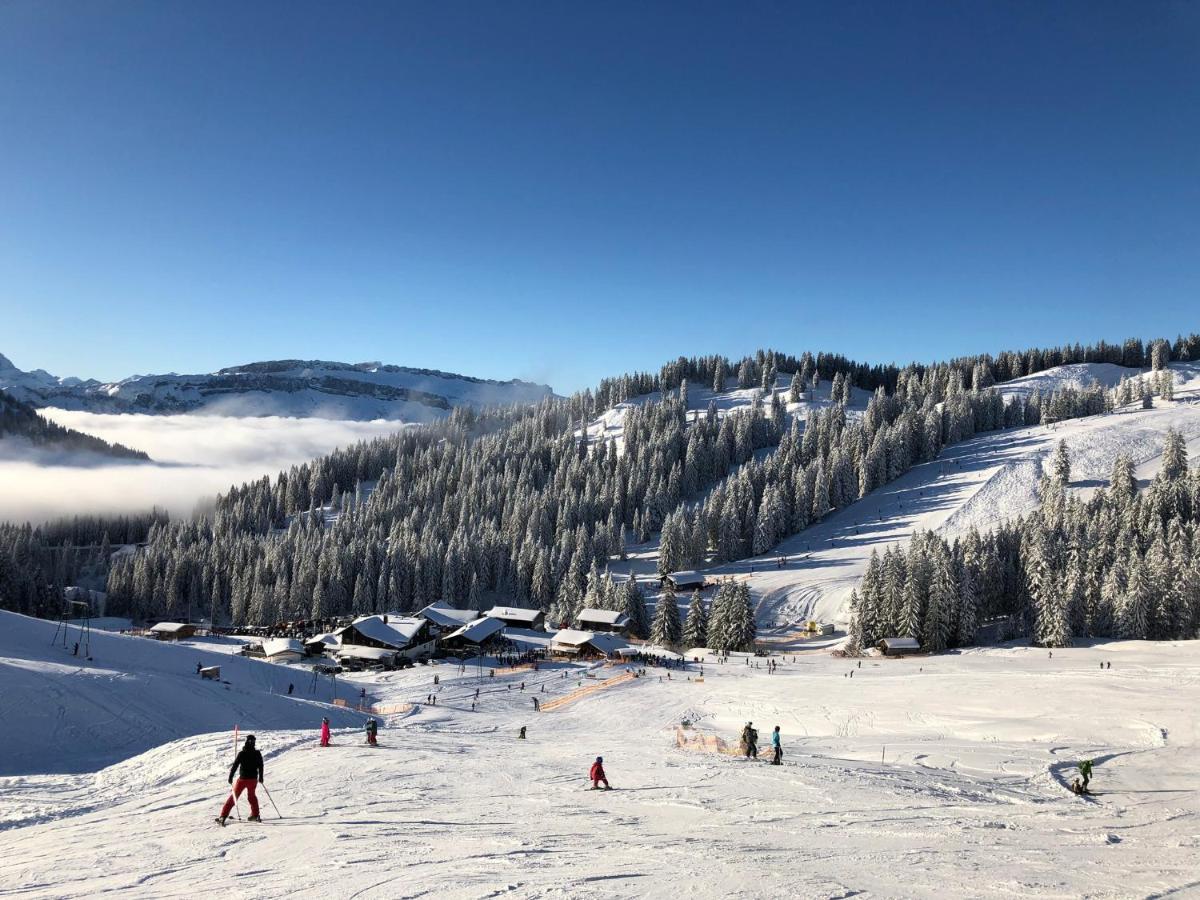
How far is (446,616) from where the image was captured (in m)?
87.1

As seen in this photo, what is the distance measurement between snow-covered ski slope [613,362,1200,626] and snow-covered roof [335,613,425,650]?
137 feet

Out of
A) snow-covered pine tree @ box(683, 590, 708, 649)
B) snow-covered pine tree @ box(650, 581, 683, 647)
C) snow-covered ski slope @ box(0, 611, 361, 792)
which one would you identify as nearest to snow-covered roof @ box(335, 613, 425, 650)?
snow-covered pine tree @ box(650, 581, 683, 647)

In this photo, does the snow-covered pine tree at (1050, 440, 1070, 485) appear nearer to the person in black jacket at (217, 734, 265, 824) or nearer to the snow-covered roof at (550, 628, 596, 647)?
the snow-covered roof at (550, 628, 596, 647)

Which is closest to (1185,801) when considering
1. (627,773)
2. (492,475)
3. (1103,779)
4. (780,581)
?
(1103,779)

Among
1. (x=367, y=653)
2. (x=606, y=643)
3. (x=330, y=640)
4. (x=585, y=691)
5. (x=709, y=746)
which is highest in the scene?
(x=709, y=746)

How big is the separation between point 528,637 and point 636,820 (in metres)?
74.4

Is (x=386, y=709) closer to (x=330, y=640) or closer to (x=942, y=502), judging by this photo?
(x=330, y=640)

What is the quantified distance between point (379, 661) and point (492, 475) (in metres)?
95.2

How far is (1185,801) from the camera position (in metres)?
18.7

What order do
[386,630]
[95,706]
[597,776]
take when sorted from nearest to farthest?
[597,776]
[95,706]
[386,630]

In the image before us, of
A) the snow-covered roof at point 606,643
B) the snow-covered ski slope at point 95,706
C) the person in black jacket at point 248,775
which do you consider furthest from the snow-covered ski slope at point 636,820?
the snow-covered roof at point 606,643

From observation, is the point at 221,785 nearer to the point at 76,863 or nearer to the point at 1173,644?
the point at 76,863

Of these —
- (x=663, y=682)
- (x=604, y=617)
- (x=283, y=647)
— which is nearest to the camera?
(x=663, y=682)

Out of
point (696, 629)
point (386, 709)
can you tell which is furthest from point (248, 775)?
point (696, 629)
